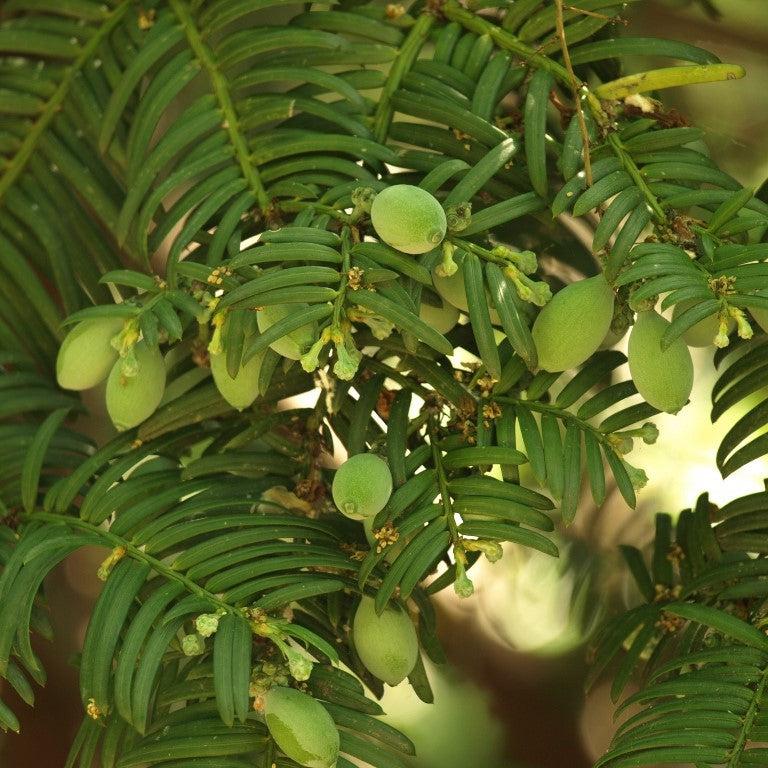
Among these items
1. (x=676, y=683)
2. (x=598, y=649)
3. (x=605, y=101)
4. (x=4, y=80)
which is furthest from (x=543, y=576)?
(x=4, y=80)

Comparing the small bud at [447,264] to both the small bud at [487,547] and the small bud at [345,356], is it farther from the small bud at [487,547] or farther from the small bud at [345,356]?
the small bud at [487,547]

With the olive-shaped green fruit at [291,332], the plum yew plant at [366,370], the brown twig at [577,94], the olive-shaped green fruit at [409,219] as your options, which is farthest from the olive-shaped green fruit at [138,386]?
the brown twig at [577,94]

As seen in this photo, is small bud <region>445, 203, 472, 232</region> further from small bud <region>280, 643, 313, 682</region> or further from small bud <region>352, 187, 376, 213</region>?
small bud <region>280, 643, 313, 682</region>

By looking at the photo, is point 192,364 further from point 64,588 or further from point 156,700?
point 64,588

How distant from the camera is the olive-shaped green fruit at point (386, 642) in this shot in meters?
0.66

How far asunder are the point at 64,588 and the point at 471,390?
65cm

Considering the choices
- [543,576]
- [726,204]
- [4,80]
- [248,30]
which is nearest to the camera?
[726,204]

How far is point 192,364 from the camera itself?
2.70 ft

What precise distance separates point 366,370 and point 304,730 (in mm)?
282

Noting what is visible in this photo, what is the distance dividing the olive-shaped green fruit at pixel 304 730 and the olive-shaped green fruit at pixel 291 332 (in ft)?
0.73

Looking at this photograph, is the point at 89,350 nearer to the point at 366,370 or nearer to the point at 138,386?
the point at 138,386

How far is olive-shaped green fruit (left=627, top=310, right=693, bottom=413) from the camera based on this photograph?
0.61 metres

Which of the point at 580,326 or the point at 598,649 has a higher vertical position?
the point at 580,326

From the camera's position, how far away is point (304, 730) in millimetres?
600
